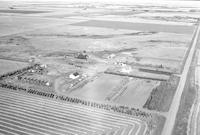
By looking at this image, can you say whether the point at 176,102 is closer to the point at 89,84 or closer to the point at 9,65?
the point at 89,84

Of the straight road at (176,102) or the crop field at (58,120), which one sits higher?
the straight road at (176,102)

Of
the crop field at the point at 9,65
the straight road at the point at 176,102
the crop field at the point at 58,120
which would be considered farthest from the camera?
the crop field at the point at 9,65

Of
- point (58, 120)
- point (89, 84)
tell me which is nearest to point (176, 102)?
point (89, 84)

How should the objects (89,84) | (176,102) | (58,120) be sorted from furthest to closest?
(89,84), (176,102), (58,120)

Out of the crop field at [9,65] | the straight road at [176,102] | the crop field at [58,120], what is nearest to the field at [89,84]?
Answer: the crop field at [58,120]

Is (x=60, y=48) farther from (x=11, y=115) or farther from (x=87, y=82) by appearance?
(x=11, y=115)

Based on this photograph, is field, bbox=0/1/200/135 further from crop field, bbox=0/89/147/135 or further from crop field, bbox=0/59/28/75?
crop field, bbox=0/59/28/75

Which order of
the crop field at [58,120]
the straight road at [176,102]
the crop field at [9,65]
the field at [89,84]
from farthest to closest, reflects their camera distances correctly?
the crop field at [9,65]
the field at [89,84]
the straight road at [176,102]
the crop field at [58,120]

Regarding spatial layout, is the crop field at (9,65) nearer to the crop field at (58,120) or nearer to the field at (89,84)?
the field at (89,84)

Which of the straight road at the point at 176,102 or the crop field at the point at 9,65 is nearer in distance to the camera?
the straight road at the point at 176,102

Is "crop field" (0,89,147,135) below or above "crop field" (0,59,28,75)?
below

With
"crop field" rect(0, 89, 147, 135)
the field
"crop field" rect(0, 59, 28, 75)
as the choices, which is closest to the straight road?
the field

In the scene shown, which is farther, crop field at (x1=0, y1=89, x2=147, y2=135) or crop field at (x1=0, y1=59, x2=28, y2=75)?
crop field at (x1=0, y1=59, x2=28, y2=75)
